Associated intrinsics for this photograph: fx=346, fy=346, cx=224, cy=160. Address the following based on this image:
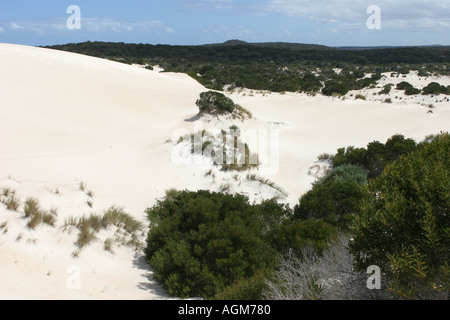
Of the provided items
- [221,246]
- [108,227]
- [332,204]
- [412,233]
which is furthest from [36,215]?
[332,204]

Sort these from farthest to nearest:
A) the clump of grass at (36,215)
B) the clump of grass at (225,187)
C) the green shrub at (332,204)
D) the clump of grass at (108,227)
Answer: the clump of grass at (225,187) → the green shrub at (332,204) → the clump of grass at (108,227) → the clump of grass at (36,215)

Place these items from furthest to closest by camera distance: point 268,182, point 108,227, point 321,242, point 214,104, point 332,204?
1. point 214,104
2. point 268,182
3. point 332,204
4. point 108,227
5. point 321,242

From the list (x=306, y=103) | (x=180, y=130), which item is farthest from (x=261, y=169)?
(x=306, y=103)

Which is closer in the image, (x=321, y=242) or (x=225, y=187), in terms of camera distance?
(x=321, y=242)

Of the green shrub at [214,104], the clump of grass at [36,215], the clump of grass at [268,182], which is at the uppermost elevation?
the green shrub at [214,104]

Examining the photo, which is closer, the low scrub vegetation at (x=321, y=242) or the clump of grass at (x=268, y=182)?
the low scrub vegetation at (x=321, y=242)

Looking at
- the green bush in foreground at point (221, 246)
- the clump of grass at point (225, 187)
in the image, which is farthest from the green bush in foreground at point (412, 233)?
the clump of grass at point (225, 187)

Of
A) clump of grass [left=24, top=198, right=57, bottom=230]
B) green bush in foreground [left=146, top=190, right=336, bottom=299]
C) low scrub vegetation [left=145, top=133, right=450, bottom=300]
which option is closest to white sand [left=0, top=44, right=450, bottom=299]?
clump of grass [left=24, top=198, right=57, bottom=230]

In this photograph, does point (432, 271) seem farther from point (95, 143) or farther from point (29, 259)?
point (95, 143)

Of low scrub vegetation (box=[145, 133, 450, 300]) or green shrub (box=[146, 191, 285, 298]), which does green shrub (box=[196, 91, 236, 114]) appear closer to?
low scrub vegetation (box=[145, 133, 450, 300])

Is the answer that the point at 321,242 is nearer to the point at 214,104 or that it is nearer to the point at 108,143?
the point at 108,143

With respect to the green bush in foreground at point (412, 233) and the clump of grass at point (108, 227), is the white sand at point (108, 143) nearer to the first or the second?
the clump of grass at point (108, 227)
